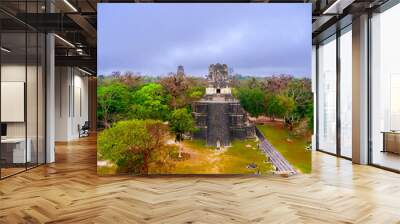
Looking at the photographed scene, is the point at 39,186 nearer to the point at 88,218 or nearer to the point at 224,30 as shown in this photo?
the point at 88,218

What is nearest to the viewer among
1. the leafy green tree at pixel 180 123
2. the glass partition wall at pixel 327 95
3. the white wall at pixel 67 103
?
the leafy green tree at pixel 180 123

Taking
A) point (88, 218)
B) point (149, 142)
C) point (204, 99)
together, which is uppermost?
point (204, 99)

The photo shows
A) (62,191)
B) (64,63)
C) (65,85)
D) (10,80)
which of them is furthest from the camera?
(65,85)

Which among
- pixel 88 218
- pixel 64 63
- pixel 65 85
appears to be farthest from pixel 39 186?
pixel 65 85

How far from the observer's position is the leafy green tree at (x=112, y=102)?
7.09 meters

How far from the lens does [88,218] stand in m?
4.26

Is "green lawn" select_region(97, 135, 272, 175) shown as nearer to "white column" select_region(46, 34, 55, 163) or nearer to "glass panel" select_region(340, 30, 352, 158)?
"white column" select_region(46, 34, 55, 163)

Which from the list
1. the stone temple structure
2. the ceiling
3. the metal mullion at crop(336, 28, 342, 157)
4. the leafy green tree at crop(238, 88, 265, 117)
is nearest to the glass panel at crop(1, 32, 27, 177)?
the ceiling

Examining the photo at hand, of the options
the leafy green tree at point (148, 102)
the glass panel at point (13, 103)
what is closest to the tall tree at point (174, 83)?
the leafy green tree at point (148, 102)

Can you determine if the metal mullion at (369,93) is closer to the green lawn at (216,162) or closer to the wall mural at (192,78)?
the wall mural at (192,78)

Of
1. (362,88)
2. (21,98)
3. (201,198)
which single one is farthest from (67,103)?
(201,198)

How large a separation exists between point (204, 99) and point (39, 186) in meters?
3.05

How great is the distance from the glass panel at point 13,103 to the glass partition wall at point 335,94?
23.2 feet

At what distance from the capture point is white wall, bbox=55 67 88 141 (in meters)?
15.8
